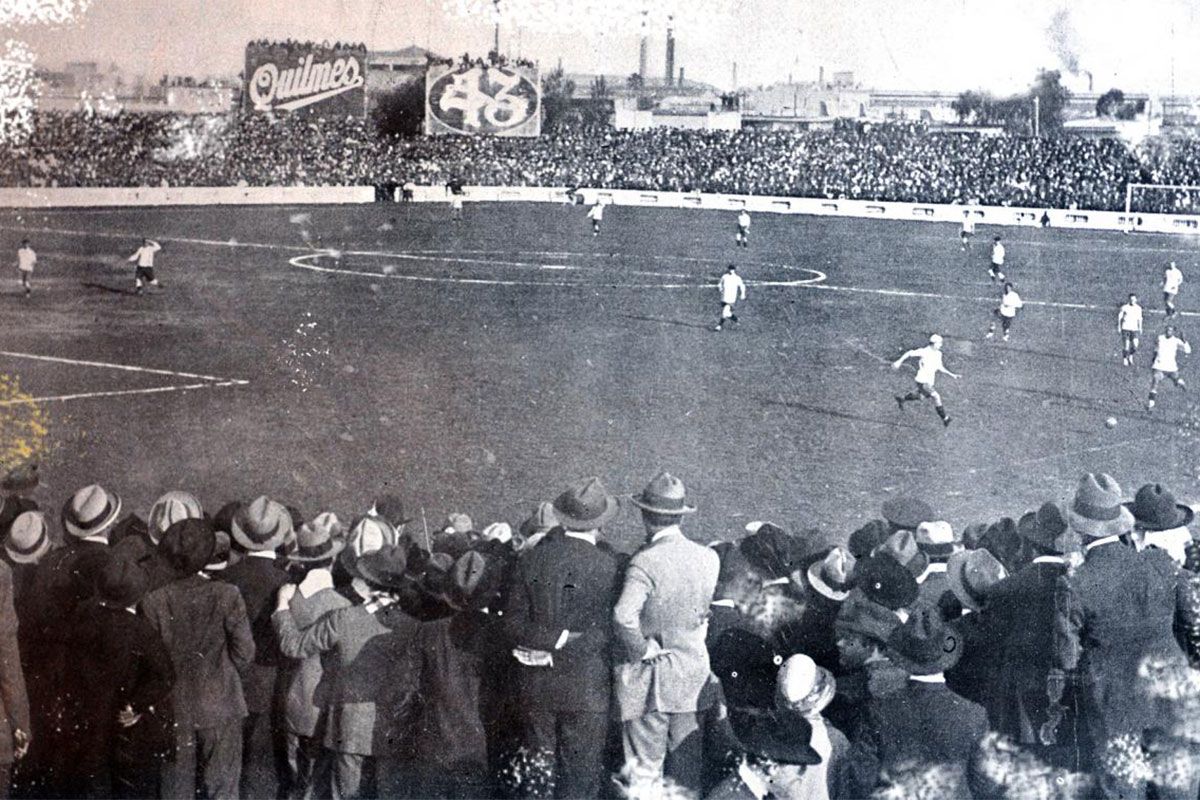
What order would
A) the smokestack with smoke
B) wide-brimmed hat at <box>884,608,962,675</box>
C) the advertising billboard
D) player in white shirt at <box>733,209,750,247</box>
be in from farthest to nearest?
player in white shirt at <box>733,209,750,247</box> → the advertising billboard → the smokestack with smoke → wide-brimmed hat at <box>884,608,962,675</box>

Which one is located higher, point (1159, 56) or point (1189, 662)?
point (1159, 56)

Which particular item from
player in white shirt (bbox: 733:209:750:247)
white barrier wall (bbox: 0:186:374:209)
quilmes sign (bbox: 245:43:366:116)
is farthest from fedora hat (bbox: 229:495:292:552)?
player in white shirt (bbox: 733:209:750:247)

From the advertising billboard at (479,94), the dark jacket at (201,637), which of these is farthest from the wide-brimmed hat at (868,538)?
the advertising billboard at (479,94)

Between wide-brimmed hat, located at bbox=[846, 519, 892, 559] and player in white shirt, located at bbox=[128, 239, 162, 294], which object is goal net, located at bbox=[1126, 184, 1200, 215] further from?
player in white shirt, located at bbox=[128, 239, 162, 294]

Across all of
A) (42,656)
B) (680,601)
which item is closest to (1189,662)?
(680,601)

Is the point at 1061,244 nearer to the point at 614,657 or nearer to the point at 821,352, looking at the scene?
the point at 821,352

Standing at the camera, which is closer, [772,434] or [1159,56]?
[1159,56]

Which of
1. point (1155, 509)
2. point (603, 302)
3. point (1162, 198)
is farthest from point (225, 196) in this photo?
point (1155, 509)
